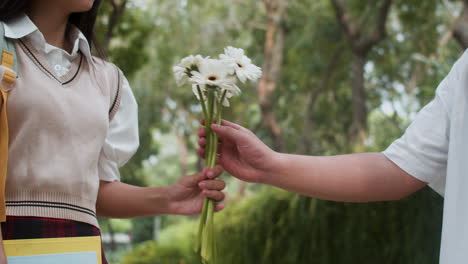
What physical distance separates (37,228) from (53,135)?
0.70ft

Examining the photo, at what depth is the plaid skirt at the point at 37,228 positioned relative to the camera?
1.26m

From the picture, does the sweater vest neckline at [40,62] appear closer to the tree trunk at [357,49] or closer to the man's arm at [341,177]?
the man's arm at [341,177]

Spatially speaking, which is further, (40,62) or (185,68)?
(185,68)

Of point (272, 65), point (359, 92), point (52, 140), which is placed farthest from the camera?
point (272, 65)

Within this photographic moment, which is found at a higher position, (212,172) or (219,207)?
(212,172)

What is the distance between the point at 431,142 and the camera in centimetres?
156

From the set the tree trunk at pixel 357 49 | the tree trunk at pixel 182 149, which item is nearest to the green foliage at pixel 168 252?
the tree trunk at pixel 357 49

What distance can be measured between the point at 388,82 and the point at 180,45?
4606 millimetres

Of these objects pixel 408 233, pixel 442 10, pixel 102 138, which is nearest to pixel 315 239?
pixel 408 233

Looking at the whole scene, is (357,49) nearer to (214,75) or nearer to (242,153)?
(242,153)

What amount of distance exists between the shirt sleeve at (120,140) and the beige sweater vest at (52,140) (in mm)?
112

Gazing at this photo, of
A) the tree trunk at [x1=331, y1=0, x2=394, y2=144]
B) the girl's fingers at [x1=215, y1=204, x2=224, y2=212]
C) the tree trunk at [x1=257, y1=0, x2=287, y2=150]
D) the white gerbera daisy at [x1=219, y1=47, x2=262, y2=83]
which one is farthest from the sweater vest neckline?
the tree trunk at [x1=257, y1=0, x2=287, y2=150]

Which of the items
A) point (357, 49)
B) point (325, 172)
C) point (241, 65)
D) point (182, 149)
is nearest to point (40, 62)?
point (241, 65)

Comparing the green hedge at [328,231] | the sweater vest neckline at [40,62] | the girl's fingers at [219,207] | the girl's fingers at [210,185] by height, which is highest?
the sweater vest neckline at [40,62]
